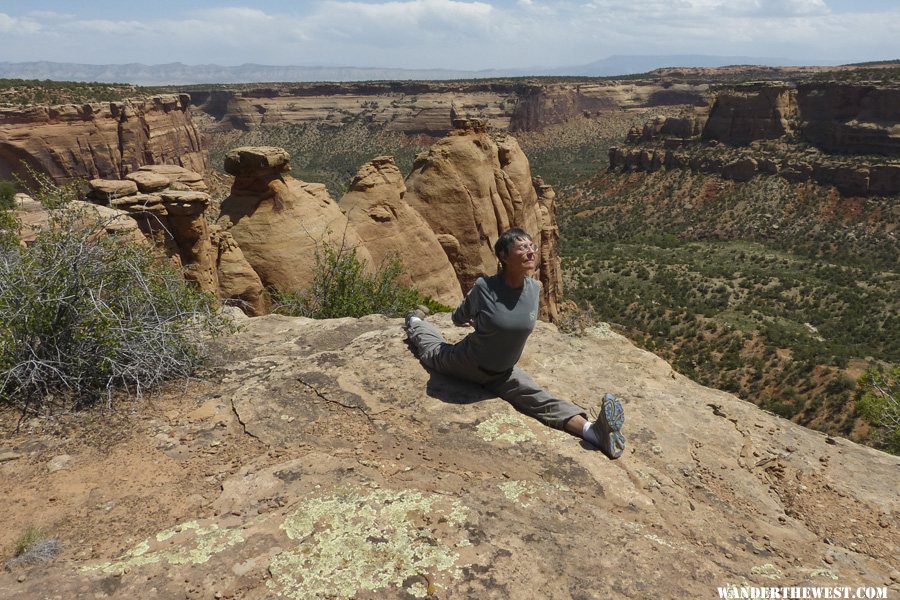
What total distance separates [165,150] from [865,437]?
202 ft

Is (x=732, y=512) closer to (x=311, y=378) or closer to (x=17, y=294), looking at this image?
(x=311, y=378)

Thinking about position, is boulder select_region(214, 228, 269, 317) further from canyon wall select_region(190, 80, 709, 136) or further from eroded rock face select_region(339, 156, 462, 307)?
canyon wall select_region(190, 80, 709, 136)

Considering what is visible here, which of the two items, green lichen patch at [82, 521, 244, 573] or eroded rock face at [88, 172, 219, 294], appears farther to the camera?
eroded rock face at [88, 172, 219, 294]

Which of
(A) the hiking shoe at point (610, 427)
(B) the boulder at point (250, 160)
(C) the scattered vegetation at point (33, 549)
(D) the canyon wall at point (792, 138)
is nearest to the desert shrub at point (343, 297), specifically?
(B) the boulder at point (250, 160)

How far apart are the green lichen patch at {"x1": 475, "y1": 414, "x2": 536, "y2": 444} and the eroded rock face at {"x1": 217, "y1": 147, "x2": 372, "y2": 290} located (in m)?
9.74

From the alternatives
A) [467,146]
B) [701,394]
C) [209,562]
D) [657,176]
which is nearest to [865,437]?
[467,146]

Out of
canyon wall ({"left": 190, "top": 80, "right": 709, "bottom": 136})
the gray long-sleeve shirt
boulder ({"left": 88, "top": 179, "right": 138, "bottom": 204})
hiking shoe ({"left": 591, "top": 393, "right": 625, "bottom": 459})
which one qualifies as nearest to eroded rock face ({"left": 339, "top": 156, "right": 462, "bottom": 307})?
boulder ({"left": 88, "top": 179, "right": 138, "bottom": 204})

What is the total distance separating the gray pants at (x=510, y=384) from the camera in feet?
18.0

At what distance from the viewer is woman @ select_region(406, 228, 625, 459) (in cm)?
520

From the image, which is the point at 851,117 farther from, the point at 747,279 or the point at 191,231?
the point at 191,231

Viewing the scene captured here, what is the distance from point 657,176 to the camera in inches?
2980

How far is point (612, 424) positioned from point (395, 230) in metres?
13.8

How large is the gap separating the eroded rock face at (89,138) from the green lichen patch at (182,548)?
160ft

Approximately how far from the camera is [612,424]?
5.01 metres
